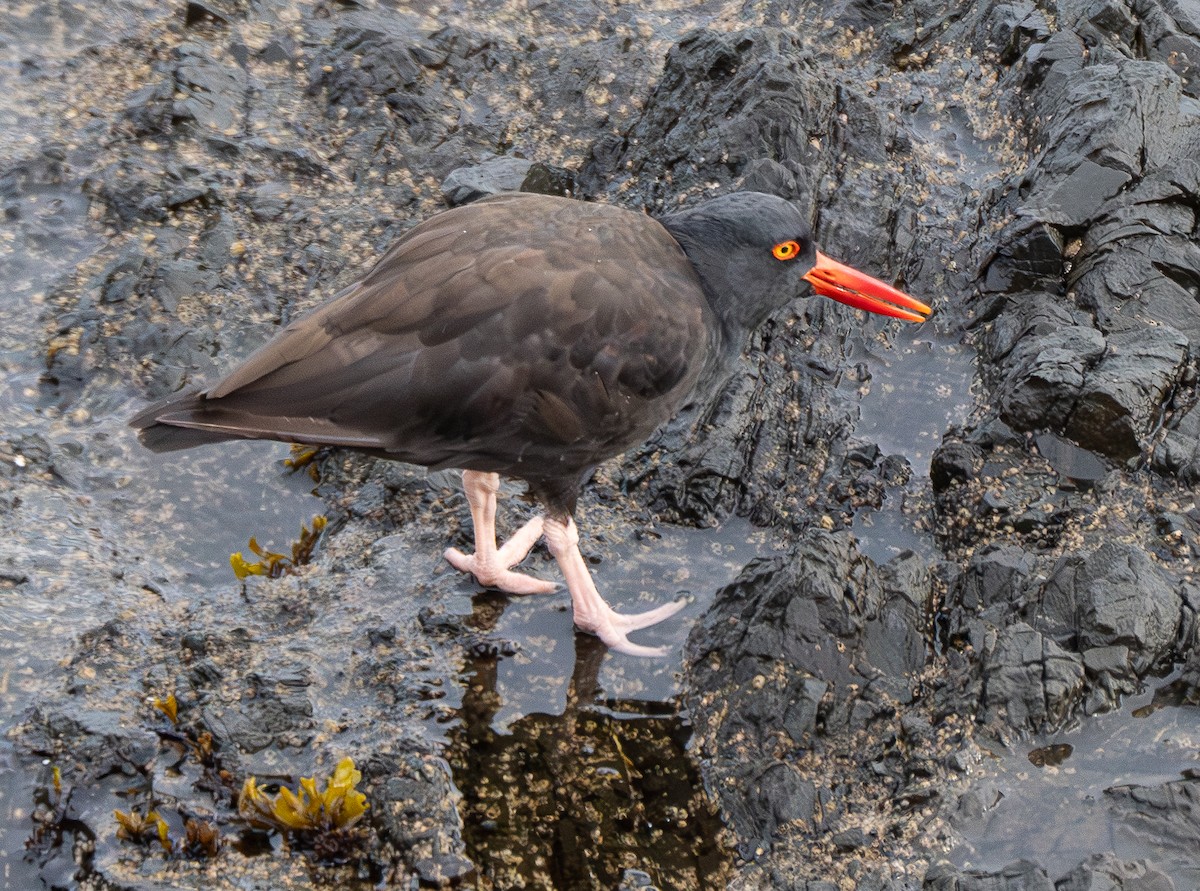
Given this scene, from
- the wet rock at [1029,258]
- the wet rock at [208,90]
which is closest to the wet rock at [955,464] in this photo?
the wet rock at [1029,258]

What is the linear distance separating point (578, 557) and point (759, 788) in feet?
3.61

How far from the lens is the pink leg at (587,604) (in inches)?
173

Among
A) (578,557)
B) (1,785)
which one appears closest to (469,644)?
(578,557)

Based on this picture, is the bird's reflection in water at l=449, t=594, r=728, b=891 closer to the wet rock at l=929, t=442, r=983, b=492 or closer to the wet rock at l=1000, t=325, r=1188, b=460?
the wet rock at l=929, t=442, r=983, b=492

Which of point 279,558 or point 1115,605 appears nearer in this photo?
point 1115,605

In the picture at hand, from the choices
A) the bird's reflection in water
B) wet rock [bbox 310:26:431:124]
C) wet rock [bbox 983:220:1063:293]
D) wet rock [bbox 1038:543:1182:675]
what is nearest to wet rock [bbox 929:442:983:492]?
wet rock [bbox 1038:543:1182:675]

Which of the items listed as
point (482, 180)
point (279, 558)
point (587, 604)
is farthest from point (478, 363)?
point (482, 180)

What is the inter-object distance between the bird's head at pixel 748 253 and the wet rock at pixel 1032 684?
1.38 metres

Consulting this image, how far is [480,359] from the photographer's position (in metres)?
3.97

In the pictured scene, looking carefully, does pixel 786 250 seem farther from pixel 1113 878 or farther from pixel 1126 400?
pixel 1113 878

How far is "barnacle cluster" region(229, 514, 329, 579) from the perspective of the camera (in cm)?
457

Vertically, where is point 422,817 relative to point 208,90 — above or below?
below

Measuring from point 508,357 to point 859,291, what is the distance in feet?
5.13

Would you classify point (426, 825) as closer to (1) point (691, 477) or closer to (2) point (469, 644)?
(2) point (469, 644)
